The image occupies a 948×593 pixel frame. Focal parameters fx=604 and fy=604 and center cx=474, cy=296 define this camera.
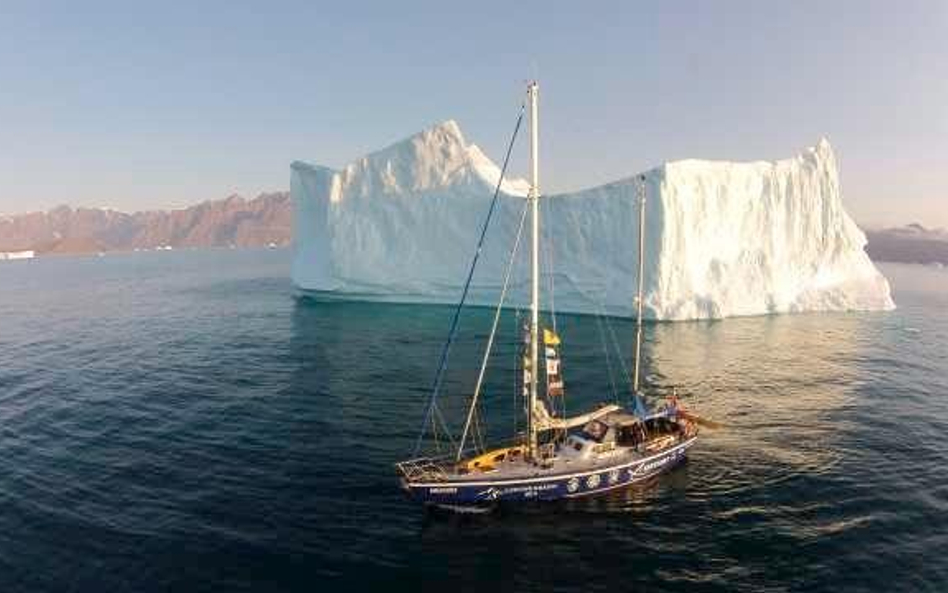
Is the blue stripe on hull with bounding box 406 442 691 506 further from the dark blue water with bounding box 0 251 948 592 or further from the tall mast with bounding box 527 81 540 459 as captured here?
the tall mast with bounding box 527 81 540 459

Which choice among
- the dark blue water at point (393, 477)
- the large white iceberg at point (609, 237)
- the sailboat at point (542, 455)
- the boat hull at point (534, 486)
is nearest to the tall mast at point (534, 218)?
the sailboat at point (542, 455)

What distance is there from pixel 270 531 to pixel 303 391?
1705 centimetres

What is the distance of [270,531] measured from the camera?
2100 centimetres

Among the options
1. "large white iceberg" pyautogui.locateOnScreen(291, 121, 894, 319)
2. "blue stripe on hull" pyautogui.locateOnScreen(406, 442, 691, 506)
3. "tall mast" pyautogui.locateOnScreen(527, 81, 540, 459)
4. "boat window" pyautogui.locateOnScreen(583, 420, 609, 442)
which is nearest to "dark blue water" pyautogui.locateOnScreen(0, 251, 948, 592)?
"blue stripe on hull" pyautogui.locateOnScreen(406, 442, 691, 506)

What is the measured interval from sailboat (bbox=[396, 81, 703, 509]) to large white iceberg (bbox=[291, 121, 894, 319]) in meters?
34.8

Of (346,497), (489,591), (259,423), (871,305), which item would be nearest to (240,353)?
(259,423)

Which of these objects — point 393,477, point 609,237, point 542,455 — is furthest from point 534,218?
point 609,237

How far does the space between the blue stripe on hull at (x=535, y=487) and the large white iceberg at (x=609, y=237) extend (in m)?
37.3

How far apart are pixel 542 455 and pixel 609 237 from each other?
4171 centimetres

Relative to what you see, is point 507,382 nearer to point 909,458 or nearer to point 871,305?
point 909,458

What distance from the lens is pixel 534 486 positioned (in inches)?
918

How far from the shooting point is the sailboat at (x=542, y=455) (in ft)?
74.4

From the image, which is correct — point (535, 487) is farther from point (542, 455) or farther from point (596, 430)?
point (596, 430)

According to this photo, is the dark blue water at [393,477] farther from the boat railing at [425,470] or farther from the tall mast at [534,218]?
the tall mast at [534,218]
